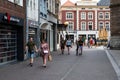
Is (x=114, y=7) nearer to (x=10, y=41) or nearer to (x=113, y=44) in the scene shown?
Result: (x=113, y=44)

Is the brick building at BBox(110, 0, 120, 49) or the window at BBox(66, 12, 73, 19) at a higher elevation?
the window at BBox(66, 12, 73, 19)

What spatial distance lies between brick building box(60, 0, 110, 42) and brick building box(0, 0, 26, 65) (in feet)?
243

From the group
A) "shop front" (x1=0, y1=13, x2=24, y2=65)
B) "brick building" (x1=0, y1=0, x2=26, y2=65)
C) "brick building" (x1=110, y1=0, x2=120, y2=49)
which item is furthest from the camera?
"brick building" (x1=110, y1=0, x2=120, y2=49)

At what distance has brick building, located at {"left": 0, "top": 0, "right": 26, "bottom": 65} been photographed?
70.0 feet

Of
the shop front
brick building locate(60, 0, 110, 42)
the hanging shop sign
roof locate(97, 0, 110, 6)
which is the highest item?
roof locate(97, 0, 110, 6)

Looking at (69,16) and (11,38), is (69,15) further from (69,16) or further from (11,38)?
(11,38)

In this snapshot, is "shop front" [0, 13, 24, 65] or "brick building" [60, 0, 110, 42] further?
"brick building" [60, 0, 110, 42]

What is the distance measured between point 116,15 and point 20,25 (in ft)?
81.1

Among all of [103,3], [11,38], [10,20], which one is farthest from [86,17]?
[10,20]

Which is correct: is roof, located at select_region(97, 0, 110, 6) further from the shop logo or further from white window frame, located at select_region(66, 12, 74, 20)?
the shop logo

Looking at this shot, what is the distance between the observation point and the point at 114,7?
4734 centimetres

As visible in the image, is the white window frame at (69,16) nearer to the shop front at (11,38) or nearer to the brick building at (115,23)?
the brick building at (115,23)

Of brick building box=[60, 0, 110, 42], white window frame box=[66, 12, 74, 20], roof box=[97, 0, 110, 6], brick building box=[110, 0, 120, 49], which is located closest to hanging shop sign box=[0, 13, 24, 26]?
brick building box=[110, 0, 120, 49]

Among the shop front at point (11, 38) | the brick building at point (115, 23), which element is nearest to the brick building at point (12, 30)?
the shop front at point (11, 38)
